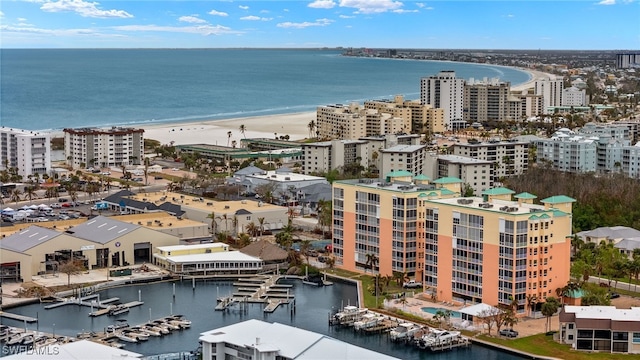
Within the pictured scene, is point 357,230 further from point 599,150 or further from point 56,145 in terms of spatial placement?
point 56,145

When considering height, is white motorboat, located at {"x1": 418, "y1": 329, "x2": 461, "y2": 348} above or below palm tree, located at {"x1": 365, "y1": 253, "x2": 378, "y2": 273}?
below

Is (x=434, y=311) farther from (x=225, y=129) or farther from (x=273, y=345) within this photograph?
(x=225, y=129)

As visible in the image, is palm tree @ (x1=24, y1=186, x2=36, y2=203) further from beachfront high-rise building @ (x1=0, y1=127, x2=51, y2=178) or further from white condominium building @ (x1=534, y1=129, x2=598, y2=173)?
white condominium building @ (x1=534, y1=129, x2=598, y2=173)

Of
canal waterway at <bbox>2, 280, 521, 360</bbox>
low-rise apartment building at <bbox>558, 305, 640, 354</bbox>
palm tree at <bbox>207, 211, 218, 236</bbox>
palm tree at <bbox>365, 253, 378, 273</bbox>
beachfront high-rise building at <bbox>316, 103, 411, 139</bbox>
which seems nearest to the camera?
low-rise apartment building at <bbox>558, 305, 640, 354</bbox>

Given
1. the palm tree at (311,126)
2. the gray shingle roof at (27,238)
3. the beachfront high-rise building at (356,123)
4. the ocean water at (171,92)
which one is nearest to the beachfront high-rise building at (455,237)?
the gray shingle roof at (27,238)

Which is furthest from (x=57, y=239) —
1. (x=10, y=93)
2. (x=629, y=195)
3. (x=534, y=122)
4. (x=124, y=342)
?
(x=10, y=93)

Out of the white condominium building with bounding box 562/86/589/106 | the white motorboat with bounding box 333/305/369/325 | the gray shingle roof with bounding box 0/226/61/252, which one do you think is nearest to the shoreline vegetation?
the white condominium building with bounding box 562/86/589/106
